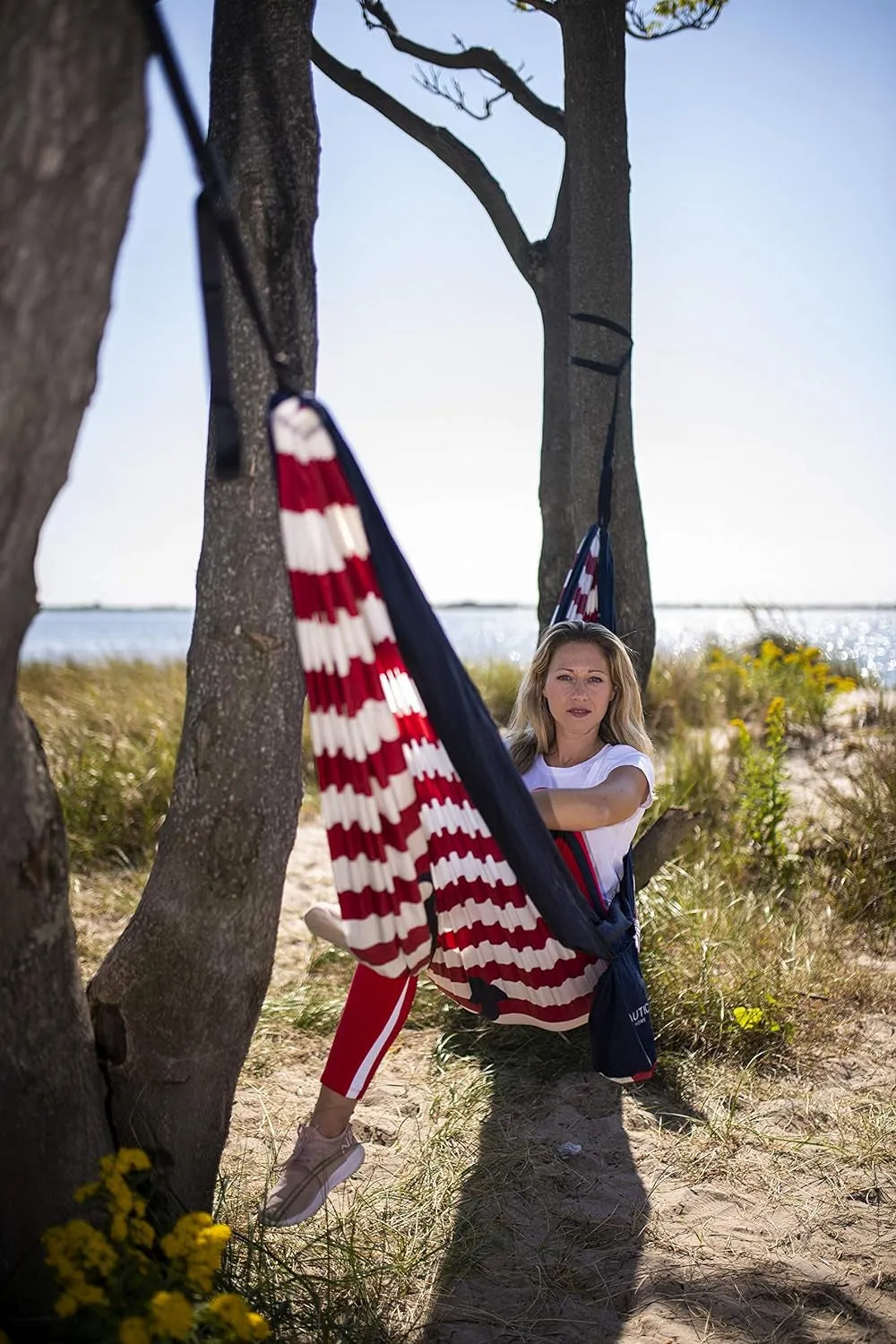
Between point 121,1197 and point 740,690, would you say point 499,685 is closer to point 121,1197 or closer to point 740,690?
point 740,690

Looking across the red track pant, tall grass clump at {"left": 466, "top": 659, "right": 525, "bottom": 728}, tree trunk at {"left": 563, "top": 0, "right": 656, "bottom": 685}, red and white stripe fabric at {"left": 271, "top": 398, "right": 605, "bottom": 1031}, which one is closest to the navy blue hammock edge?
red and white stripe fabric at {"left": 271, "top": 398, "right": 605, "bottom": 1031}

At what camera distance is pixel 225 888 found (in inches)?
62.5

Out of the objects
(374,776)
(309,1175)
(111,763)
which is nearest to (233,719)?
(374,776)

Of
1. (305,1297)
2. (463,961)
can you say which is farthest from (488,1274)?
(463,961)

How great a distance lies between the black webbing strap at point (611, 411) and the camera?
2.79m

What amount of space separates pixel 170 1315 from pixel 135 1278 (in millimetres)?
173

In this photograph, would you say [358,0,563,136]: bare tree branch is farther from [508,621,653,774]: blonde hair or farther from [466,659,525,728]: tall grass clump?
[466,659,525,728]: tall grass clump

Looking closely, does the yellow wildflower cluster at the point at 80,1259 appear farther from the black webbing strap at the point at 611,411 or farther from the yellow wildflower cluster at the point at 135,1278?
the black webbing strap at the point at 611,411

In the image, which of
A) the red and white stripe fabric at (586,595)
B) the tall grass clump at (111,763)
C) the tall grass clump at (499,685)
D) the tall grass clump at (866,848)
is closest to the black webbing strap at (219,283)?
the red and white stripe fabric at (586,595)

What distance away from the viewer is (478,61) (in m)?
3.38

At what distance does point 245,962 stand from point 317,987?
145cm

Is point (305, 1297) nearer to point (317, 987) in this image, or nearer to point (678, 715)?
point (317, 987)

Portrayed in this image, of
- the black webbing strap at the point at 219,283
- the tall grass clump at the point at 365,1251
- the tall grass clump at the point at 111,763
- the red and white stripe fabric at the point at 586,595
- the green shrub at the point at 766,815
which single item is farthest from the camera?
the tall grass clump at the point at 111,763

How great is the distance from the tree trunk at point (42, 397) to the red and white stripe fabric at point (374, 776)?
1.12 feet
